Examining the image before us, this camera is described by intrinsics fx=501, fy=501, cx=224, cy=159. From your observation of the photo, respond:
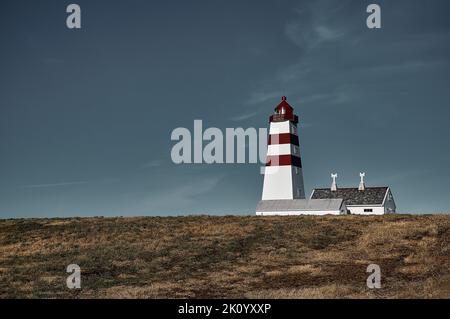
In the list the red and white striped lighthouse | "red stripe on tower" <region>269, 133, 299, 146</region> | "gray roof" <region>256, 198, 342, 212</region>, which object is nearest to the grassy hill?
"gray roof" <region>256, 198, 342, 212</region>

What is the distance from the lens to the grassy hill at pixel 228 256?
24562 mm

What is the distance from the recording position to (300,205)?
197ft

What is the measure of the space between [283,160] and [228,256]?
30385 mm

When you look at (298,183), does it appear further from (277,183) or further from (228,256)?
(228,256)

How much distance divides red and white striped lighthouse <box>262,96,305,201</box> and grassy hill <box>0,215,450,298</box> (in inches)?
582

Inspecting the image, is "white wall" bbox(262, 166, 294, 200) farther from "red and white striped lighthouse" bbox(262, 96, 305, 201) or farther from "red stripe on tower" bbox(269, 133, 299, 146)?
"red stripe on tower" bbox(269, 133, 299, 146)

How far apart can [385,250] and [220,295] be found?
15.5m

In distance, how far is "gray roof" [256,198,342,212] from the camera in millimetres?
59125

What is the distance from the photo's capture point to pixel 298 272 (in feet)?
93.6

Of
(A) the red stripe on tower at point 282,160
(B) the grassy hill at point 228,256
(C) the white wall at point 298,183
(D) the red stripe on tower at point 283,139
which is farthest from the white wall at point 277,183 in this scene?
(B) the grassy hill at point 228,256
